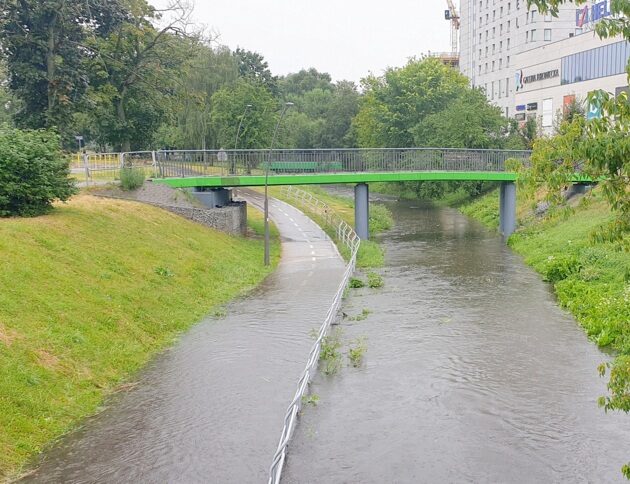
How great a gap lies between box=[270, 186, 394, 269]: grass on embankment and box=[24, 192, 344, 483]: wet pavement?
9.52 metres

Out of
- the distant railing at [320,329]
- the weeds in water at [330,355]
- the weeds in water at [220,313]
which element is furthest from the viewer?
the weeds in water at [220,313]

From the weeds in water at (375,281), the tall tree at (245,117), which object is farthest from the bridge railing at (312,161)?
the tall tree at (245,117)

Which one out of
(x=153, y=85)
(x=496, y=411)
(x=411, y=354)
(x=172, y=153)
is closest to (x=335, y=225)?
(x=172, y=153)

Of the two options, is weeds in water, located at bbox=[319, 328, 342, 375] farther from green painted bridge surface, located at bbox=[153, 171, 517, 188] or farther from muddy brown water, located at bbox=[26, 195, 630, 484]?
green painted bridge surface, located at bbox=[153, 171, 517, 188]

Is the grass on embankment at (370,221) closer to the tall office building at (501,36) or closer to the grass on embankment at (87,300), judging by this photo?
the grass on embankment at (87,300)

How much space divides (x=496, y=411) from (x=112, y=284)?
12048 mm

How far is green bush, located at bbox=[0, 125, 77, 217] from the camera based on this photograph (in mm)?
22172

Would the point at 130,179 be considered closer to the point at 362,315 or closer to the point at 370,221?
the point at 362,315

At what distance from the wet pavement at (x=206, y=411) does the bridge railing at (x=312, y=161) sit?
14.9 metres

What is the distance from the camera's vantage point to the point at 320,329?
19.0m

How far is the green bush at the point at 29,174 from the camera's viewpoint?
72.7ft

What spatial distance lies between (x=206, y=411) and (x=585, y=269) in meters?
17.6

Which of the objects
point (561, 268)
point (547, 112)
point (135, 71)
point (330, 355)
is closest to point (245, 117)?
point (135, 71)

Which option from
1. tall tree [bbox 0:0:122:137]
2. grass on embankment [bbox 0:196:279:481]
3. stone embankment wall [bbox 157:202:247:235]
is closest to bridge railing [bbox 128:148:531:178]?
stone embankment wall [bbox 157:202:247:235]
